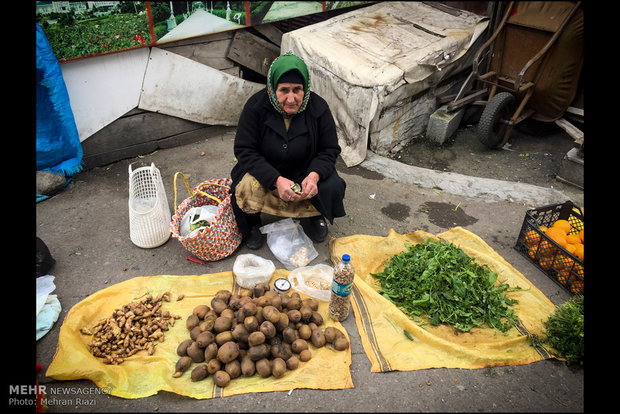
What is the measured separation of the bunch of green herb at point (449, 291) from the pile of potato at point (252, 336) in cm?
65

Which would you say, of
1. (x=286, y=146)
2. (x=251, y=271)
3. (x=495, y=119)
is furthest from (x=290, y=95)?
(x=495, y=119)

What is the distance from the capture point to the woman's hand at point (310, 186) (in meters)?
3.10

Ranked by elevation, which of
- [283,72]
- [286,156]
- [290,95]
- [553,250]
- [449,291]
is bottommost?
[449,291]

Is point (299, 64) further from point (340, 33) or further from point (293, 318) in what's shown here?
point (340, 33)

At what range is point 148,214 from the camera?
3.27 metres

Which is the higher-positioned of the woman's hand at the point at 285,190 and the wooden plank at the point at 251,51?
the wooden plank at the point at 251,51

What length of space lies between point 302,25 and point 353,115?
2.07 meters

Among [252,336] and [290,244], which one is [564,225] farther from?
[252,336]

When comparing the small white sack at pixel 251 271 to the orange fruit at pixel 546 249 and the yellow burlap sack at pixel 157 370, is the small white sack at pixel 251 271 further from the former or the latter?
the orange fruit at pixel 546 249

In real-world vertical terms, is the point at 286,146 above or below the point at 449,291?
A: above

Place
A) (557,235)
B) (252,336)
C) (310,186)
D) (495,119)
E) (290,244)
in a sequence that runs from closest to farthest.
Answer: (252,336) < (310,186) < (557,235) < (290,244) < (495,119)

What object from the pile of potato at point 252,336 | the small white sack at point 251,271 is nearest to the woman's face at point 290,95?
the small white sack at point 251,271

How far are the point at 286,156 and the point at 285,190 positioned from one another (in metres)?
0.34
